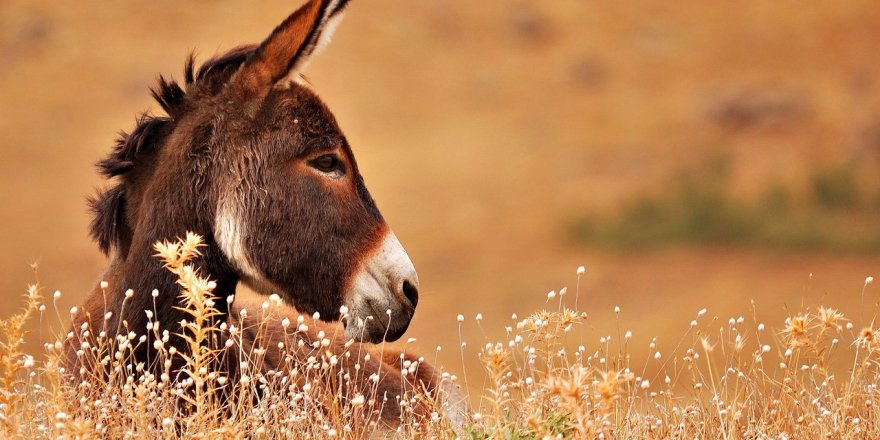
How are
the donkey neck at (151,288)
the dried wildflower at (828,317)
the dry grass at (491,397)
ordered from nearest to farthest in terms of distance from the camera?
the dry grass at (491,397) < the dried wildflower at (828,317) < the donkey neck at (151,288)

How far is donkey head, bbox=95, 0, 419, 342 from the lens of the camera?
4.39m

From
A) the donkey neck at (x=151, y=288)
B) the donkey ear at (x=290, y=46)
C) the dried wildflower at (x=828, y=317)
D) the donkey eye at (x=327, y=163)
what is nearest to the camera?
the dried wildflower at (x=828, y=317)

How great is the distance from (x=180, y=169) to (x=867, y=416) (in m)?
3.08

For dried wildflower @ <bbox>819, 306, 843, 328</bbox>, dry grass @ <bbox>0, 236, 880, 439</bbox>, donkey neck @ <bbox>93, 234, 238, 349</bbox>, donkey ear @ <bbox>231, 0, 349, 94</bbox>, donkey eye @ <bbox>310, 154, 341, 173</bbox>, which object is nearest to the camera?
dry grass @ <bbox>0, 236, 880, 439</bbox>

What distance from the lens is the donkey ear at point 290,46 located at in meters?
4.43

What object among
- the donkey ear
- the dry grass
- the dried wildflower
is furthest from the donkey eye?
the dried wildflower

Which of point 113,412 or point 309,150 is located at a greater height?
point 309,150

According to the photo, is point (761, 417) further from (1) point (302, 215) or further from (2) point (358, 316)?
(1) point (302, 215)

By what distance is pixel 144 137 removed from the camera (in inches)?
178

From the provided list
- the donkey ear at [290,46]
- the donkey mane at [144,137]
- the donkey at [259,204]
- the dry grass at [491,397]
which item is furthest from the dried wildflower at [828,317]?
the donkey mane at [144,137]

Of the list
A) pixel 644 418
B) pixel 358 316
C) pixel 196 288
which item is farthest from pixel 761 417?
pixel 196 288

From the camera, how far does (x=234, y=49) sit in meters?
4.78

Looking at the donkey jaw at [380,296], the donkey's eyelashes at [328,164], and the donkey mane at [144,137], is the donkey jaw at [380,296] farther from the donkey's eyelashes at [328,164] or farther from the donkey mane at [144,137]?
the donkey mane at [144,137]

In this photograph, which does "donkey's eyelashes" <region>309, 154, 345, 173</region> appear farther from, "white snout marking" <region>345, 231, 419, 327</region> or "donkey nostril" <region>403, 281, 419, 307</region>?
"donkey nostril" <region>403, 281, 419, 307</region>
